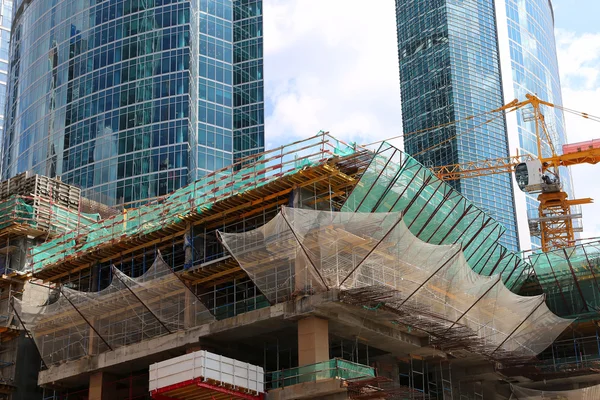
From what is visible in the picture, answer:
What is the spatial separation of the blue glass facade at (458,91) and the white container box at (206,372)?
119 meters

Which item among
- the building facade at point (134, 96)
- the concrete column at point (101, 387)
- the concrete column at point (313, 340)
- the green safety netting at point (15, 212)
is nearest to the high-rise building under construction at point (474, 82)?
the building facade at point (134, 96)

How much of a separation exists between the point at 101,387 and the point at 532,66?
5588 inches

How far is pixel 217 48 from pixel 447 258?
76.9 metres

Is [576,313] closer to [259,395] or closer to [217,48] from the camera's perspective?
[259,395]

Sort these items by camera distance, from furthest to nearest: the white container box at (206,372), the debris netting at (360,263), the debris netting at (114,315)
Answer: the debris netting at (114,315) < the debris netting at (360,263) < the white container box at (206,372)

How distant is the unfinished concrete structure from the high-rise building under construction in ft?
344

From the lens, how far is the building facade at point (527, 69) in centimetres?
17200

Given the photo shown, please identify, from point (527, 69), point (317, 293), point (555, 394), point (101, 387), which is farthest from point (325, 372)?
point (527, 69)

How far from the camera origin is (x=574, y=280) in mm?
62750

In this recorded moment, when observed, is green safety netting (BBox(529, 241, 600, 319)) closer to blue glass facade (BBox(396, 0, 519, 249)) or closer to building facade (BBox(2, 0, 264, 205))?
building facade (BBox(2, 0, 264, 205))

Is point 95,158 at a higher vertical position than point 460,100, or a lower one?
lower

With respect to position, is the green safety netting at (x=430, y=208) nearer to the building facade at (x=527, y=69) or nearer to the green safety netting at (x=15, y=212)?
the green safety netting at (x=15, y=212)

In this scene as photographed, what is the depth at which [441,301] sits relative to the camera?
53406mm

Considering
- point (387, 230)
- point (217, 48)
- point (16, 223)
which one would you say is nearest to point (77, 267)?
point (16, 223)
